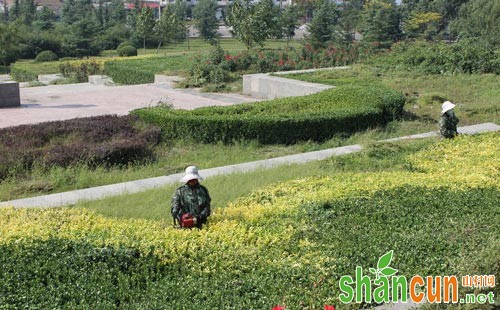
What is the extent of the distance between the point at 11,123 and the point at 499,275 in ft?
34.7

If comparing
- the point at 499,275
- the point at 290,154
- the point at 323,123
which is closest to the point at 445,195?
the point at 499,275

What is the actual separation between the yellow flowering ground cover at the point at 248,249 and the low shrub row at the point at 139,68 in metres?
15.4

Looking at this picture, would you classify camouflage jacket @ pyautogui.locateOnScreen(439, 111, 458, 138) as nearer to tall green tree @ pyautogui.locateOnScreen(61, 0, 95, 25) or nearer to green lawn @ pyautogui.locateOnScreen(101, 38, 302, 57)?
green lawn @ pyautogui.locateOnScreen(101, 38, 302, 57)

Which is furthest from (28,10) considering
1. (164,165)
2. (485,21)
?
(164,165)

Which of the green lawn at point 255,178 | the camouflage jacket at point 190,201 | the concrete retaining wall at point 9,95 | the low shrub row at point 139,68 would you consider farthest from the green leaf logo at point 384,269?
the low shrub row at point 139,68

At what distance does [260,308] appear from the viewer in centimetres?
391

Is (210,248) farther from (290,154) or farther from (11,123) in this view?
(11,123)

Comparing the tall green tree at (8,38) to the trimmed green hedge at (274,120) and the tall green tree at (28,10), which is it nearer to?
the trimmed green hedge at (274,120)

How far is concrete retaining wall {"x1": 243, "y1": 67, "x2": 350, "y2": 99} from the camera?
14.6 metres

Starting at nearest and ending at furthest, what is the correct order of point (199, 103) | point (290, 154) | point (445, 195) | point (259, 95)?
point (445, 195) → point (290, 154) → point (199, 103) → point (259, 95)

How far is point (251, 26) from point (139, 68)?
511 centimetres

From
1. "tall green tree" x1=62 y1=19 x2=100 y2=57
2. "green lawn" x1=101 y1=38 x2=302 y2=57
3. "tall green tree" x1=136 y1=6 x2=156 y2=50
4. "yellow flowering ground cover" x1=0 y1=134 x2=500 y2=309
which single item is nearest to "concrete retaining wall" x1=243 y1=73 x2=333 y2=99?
"yellow flowering ground cover" x1=0 y1=134 x2=500 y2=309

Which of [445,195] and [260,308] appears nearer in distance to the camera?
[260,308]

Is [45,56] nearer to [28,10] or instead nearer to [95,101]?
[95,101]
